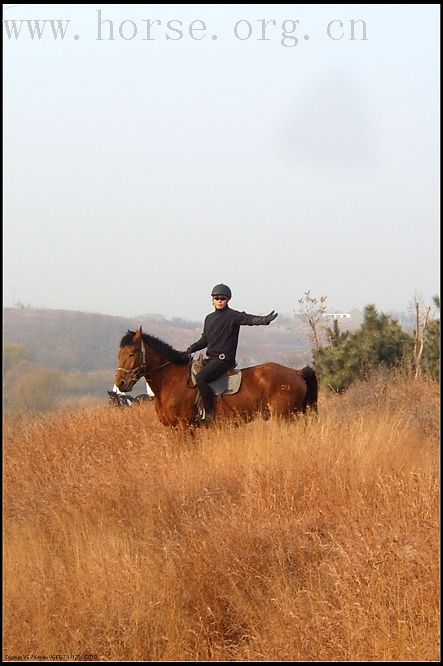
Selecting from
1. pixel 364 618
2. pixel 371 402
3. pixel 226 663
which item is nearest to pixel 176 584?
pixel 226 663

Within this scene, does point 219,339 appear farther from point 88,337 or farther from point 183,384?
point 88,337

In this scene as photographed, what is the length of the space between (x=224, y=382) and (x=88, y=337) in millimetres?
28536

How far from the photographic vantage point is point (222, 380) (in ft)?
34.3

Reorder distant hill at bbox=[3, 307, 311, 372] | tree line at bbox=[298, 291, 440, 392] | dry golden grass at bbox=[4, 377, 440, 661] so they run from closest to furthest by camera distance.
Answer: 1. dry golden grass at bbox=[4, 377, 440, 661]
2. tree line at bbox=[298, 291, 440, 392]
3. distant hill at bbox=[3, 307, 311, 372]

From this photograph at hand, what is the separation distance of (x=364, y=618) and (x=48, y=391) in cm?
1105

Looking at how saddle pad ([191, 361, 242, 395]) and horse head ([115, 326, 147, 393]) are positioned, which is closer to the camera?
horse head ([115, 326, 147, 393])

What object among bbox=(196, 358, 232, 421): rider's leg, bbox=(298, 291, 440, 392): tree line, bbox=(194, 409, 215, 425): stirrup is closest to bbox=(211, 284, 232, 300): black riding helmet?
bbox=(196, 358, 232, 421): rider's leg

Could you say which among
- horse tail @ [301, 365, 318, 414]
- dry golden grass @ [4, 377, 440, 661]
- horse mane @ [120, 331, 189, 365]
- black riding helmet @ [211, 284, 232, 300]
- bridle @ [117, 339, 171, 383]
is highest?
black riding helmet @ [211, 284, 232, 300]

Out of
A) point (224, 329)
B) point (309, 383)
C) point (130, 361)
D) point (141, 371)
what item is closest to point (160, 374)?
point (141, 371)

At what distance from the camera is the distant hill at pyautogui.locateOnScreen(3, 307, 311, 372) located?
3256 cm

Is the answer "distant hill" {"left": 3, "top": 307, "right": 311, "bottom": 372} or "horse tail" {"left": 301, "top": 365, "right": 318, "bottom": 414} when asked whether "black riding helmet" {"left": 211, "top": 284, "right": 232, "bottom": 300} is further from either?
"distant hill" {"left": 3, "top": 307, "right": 311, "bottom": 372}

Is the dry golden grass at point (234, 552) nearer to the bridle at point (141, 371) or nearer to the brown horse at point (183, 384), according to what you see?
the brown horse at point (183, 384)

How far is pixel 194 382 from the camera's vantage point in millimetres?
10398

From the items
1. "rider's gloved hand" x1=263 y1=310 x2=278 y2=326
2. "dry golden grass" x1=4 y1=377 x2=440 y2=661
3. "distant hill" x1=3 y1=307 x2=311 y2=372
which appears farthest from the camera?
"distant hill" x1=3 y1=307 x2=311 y2=372
